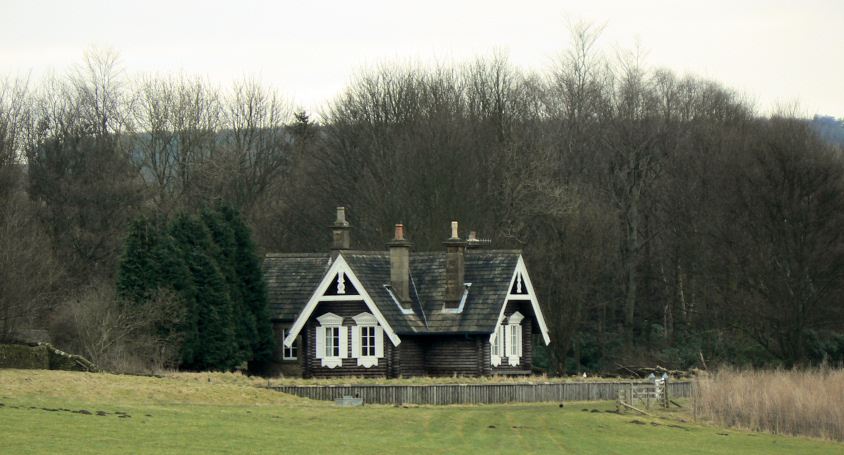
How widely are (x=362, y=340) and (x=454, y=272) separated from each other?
4582mm

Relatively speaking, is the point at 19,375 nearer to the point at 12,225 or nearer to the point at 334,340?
the point at 334,340

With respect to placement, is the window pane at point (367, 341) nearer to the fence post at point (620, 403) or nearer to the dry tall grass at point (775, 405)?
the fence post at point (620, 403)

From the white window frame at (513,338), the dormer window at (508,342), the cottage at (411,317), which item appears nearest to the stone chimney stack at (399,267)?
the cottage at (411,317)

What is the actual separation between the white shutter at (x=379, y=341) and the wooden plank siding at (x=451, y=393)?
7.57 meters

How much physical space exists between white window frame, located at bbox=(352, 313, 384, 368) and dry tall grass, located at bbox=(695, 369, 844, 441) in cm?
1330

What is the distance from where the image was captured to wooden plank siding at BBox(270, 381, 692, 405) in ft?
118

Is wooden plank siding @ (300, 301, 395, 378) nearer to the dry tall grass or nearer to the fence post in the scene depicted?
the fence post

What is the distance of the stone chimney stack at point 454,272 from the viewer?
146 feet

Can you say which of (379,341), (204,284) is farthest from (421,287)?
(204,284)

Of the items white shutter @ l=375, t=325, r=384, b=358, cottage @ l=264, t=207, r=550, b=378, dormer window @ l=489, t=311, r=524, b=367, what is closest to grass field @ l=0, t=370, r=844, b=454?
cottage @ l=264, t=207, r=550, b=378

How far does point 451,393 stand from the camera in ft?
120

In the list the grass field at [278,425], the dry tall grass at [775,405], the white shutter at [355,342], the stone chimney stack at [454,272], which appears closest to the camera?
the grass field at [278,425]

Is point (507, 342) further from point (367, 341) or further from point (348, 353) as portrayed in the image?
point (348, 353)

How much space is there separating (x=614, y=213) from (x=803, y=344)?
13.3 m
